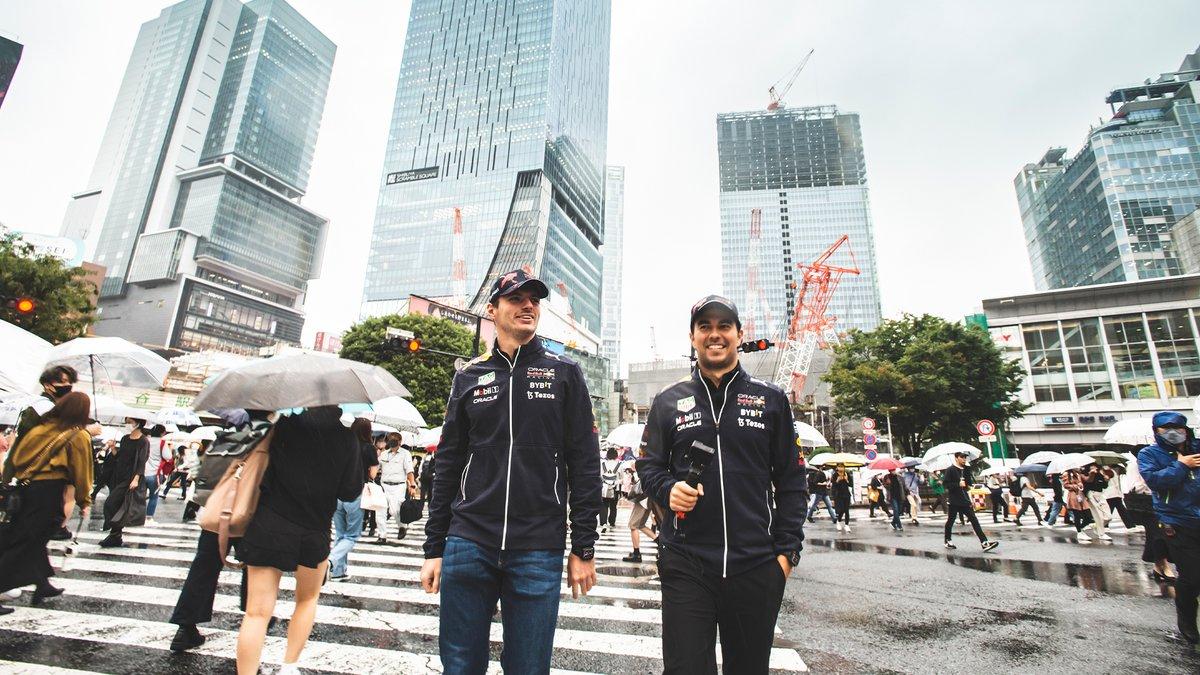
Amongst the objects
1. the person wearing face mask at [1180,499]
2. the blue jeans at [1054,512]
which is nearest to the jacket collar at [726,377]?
the person wearing face mask at [1180,499]

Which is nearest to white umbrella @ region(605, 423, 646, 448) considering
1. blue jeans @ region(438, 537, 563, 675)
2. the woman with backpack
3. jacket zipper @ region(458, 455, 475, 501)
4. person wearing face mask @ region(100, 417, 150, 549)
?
the woman with backpack

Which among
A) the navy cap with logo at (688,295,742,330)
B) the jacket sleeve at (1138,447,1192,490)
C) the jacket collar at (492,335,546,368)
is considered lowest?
the jacket sleeve at (1138,447,1192,490)

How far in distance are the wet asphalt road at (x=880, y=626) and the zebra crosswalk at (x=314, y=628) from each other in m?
0.02

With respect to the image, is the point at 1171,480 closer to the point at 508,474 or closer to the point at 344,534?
the point at 508,474

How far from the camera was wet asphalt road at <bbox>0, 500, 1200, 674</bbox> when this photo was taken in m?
3.64

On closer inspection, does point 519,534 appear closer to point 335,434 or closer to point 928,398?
point 335,434

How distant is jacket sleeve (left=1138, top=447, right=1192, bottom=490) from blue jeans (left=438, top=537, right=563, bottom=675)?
17.5 feet

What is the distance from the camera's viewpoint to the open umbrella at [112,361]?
22.0ft

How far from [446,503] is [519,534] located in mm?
395

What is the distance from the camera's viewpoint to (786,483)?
224 centimetres

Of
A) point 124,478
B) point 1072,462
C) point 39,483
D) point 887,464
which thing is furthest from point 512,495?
point 887,464

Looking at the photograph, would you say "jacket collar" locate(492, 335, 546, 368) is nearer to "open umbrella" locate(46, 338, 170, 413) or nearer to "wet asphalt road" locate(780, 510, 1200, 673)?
"wet asphalt road" locate(780, 510, 1200, 673)

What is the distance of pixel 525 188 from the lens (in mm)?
98312

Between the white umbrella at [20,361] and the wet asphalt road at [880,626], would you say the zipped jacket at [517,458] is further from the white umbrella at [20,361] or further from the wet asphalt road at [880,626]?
the white umbrella at [20,361]
